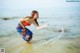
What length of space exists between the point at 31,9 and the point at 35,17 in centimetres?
10

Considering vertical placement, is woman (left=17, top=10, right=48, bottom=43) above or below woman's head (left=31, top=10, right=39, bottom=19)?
below

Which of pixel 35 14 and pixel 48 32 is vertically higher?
pixel 35 14

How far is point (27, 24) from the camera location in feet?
6.77

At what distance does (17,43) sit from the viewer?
6.84ft

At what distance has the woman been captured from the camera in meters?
2.06

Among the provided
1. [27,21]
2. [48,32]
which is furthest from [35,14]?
[48,32]

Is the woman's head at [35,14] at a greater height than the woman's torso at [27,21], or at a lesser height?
greater

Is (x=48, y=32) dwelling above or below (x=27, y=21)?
below

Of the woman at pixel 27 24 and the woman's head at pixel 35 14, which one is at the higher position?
the woman's head at pixel 35 14

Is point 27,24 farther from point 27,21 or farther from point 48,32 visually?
point 48,32

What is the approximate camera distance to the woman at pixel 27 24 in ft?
6.75

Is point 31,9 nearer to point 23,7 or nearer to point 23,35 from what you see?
point 23,7

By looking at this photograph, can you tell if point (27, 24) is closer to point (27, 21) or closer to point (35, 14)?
point (27, 21)

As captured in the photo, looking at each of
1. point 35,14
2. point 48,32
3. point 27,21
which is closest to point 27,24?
point 27,21
